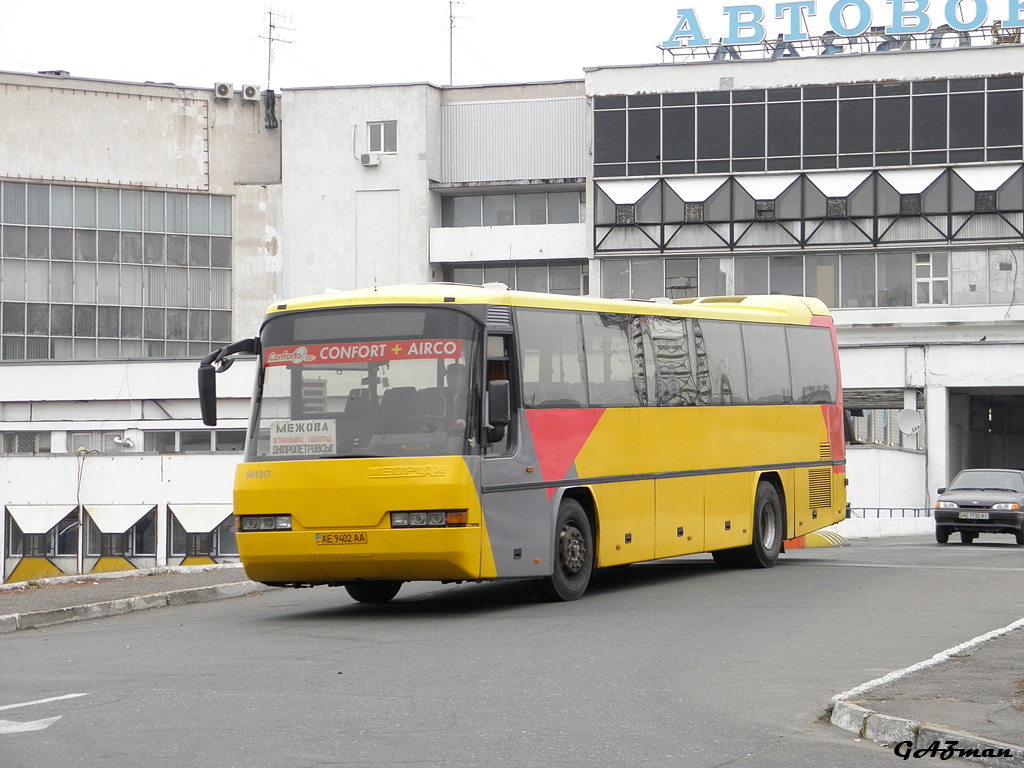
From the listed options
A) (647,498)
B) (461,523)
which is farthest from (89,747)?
(647,498)

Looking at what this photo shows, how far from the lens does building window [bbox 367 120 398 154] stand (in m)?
67.5

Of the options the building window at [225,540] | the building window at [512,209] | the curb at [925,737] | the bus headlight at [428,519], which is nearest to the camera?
the curb at [925,737]

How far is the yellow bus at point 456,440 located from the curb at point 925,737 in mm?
6205

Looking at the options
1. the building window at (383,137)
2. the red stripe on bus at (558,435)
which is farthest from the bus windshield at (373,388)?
the building window at (383,137)

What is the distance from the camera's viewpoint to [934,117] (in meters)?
57.2

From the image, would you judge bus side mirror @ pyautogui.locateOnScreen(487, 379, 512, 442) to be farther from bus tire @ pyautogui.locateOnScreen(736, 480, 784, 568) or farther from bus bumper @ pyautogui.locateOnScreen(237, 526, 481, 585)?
bus tire @ pyautogui.locateOnScreen(736, 480, 784, 568)

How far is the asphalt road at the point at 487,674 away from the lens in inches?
303

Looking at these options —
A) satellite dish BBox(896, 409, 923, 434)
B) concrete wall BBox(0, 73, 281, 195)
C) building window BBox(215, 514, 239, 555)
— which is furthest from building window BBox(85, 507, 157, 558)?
concrete wall BBox(0, 73, 281, 195)

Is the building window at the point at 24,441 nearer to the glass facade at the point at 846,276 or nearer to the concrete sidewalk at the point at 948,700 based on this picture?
the glass facade at the point at 846,276

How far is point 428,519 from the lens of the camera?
46.4 feet

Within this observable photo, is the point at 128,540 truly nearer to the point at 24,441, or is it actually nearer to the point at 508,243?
the point at 24,441

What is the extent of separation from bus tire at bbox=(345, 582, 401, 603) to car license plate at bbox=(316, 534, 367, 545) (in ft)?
6.73

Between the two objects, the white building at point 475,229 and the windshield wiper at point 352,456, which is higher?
the white building at point 475,229

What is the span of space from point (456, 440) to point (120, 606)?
167 inches
